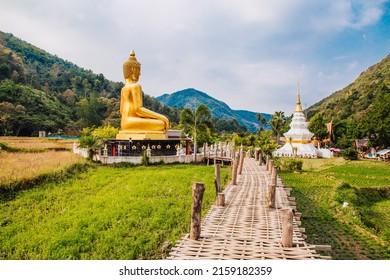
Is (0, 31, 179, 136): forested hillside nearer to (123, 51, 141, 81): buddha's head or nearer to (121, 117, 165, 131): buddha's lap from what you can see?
(123, 51, 141, 81): buddha's head

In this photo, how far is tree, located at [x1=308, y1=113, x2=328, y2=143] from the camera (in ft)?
128

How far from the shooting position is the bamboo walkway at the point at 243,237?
473 cm

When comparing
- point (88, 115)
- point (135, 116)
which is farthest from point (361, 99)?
point (135, 116)

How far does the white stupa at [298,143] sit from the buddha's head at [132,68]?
1670cm

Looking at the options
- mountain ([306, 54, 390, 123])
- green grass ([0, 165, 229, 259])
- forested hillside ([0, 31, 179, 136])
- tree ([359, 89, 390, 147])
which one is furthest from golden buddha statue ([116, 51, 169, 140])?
mountain ([306, 54, 390, 123])

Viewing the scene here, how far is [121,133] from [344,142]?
26.5 m

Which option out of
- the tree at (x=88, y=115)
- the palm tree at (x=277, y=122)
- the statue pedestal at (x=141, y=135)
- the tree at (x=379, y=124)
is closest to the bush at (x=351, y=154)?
the tree at (x=379, y=124)

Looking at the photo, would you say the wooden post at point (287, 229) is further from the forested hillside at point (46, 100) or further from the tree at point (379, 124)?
the tree at point (379, 124)

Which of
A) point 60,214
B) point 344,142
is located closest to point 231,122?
point 344,142

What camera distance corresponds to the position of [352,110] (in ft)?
171

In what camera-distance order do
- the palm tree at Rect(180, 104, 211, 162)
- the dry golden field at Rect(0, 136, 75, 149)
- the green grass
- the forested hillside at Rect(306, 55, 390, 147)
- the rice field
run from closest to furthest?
the green grass
the rice field
the dry golden field at Rect(0, 136, 75, 149)
the palm tree at Rect(180, 104, 211, 162)
the forested hillside at Rect(306, 55, 390, 147)

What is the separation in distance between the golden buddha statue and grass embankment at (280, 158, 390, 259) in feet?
24.5
